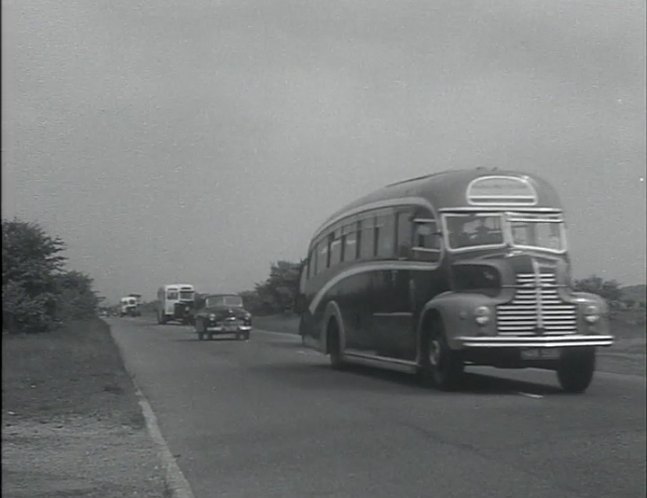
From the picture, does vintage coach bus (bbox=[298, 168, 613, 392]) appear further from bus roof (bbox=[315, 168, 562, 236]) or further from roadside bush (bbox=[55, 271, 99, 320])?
roadside bush (bbox=[55, 271, 99, 320])

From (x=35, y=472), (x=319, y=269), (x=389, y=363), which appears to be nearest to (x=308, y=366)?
(x=389, y=363)

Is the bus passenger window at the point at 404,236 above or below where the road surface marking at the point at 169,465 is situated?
above

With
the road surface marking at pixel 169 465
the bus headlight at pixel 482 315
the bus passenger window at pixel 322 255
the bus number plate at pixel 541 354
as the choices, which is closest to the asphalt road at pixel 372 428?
the road surface marking at pixel 169 465

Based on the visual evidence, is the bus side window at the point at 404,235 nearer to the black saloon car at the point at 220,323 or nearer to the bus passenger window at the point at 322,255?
the bus passenger window at the point at 322,255

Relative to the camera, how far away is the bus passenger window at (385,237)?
11078 millimetres

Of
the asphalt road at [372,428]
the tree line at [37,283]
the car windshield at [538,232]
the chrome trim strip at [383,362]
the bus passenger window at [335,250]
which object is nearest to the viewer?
the tree line at [37,283]

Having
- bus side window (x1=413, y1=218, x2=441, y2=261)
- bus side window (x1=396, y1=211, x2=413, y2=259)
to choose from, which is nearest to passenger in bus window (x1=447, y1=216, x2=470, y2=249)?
bus side window (x1=413, y1=218, x2=441, y2=261)

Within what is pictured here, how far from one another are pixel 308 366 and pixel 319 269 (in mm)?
5539

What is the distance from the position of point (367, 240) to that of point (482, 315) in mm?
1602

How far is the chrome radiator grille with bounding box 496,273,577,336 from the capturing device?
10.9 metres

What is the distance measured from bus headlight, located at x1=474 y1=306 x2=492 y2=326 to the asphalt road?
0.89m

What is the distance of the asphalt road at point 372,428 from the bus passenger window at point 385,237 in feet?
5.34

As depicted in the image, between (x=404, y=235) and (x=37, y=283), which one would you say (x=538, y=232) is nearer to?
(x=404, y=235)

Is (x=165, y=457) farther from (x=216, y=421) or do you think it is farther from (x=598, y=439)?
(x=598, y=439)
